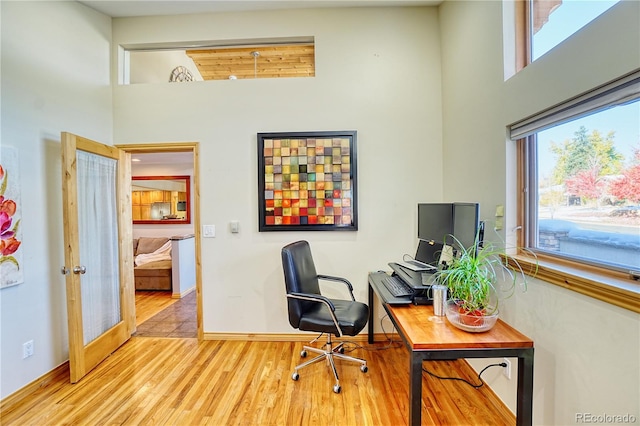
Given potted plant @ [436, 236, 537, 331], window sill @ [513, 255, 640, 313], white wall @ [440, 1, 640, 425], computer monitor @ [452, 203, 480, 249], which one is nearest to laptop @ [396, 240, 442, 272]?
computer monitor @ [452, 203, 480, 249]

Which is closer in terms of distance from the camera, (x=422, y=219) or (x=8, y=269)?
(x=8, y=269)

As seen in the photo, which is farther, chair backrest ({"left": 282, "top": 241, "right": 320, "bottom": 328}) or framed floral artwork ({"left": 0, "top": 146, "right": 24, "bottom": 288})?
chair backrest ({"left": 282, "top": 241, "right": 320, "bottom": 328})

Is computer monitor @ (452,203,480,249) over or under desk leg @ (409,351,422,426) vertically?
over

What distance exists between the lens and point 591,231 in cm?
129

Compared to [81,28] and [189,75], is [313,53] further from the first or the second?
[81,28]

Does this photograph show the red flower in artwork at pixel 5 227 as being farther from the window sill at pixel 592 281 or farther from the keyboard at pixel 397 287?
the window sill at pixel 592 281

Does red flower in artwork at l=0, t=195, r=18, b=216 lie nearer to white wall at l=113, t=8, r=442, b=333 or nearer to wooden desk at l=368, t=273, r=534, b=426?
white wall at l=113, t=8, r=442, b=333

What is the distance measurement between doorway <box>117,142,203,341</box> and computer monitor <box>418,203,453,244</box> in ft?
7.24

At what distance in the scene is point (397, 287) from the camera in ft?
6.56

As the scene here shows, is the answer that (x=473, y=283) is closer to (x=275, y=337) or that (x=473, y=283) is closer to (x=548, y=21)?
(x=548, y=21)

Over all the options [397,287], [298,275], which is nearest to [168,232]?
[298,275]

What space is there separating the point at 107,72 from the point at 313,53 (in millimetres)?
2161

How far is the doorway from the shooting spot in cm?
270

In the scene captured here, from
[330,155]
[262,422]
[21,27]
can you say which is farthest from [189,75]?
[262,422]
